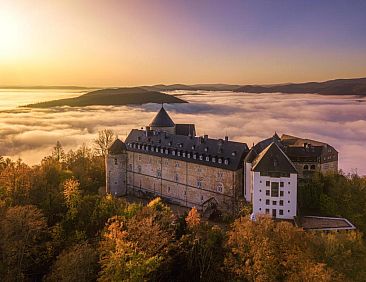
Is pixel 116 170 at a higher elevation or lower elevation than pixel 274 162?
lower

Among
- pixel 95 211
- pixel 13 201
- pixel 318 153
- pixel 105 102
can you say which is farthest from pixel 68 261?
pixel 105 102

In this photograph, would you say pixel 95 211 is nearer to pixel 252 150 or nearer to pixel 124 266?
pixel 124 266

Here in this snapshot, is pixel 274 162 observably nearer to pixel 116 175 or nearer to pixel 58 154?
pixel 116 175

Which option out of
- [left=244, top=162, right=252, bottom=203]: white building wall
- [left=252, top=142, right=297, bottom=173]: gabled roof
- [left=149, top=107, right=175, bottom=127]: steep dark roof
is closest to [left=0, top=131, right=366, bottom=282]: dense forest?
[left=244, top=162, right=252, bottom=203]: white building wall

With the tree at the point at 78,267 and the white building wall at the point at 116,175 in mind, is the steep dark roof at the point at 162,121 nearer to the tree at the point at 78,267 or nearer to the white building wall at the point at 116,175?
the white building wall at the point at 116,175

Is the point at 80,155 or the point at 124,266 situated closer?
the point at 124,266

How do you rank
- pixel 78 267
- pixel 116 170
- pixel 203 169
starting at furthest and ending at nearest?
pixel 116 170
pixel 203 169
pixel 78 267

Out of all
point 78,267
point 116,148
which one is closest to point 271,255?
point 78,267

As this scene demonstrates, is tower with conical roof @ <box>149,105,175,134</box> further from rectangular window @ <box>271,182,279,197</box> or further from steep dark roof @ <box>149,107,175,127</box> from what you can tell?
rectangular window @ <box>271,182,279,197</box>
